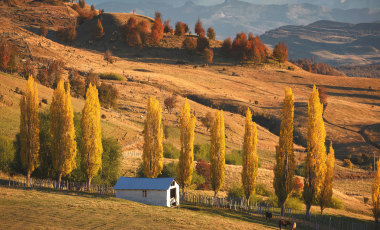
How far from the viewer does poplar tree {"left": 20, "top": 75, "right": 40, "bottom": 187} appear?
5056 centimetres

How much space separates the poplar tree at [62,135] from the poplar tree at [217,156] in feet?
59.6

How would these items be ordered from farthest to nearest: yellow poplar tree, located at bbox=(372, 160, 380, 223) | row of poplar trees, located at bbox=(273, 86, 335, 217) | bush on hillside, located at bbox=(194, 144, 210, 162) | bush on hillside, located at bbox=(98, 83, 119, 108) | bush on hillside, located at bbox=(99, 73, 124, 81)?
bush on hillside, located at bbox=(99, 73, 124, 81)
bush on hillside, located at bbox=(98, 83, 119, 108)
bush on hillside, located at bbox=(194, 144, 210, 162)
yellow poplar tree, located at bbox=(372, 160, 380, 223)
row of poplar trees, located at bbox=(273, 86, 335, 217)

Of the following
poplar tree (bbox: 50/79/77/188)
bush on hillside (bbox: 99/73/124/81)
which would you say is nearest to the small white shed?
poplar tree (bbox: 50/79/77/188)

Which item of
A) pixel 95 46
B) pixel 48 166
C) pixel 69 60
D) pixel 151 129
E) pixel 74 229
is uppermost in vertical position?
pixel 95 46

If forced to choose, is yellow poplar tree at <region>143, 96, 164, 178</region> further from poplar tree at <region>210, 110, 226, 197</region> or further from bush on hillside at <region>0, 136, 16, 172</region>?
bush on hillside at <region>0, 136, 16, 172</region>

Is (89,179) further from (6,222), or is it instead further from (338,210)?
(338,210)

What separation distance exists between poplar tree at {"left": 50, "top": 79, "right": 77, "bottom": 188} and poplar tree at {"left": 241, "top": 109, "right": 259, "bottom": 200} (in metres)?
22.1

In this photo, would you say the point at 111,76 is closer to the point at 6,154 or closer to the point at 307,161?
the point at 6,154

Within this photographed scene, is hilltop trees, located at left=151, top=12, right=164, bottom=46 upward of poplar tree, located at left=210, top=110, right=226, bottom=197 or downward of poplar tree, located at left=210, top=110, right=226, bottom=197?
upward

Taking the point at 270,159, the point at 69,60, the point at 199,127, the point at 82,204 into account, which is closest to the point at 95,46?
the point at 69,60

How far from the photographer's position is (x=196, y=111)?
109438 millimetres

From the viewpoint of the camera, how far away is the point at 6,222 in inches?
1184

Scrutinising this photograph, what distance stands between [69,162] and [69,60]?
90.9 m

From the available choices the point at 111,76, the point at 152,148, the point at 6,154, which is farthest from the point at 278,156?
the point at 111,76
